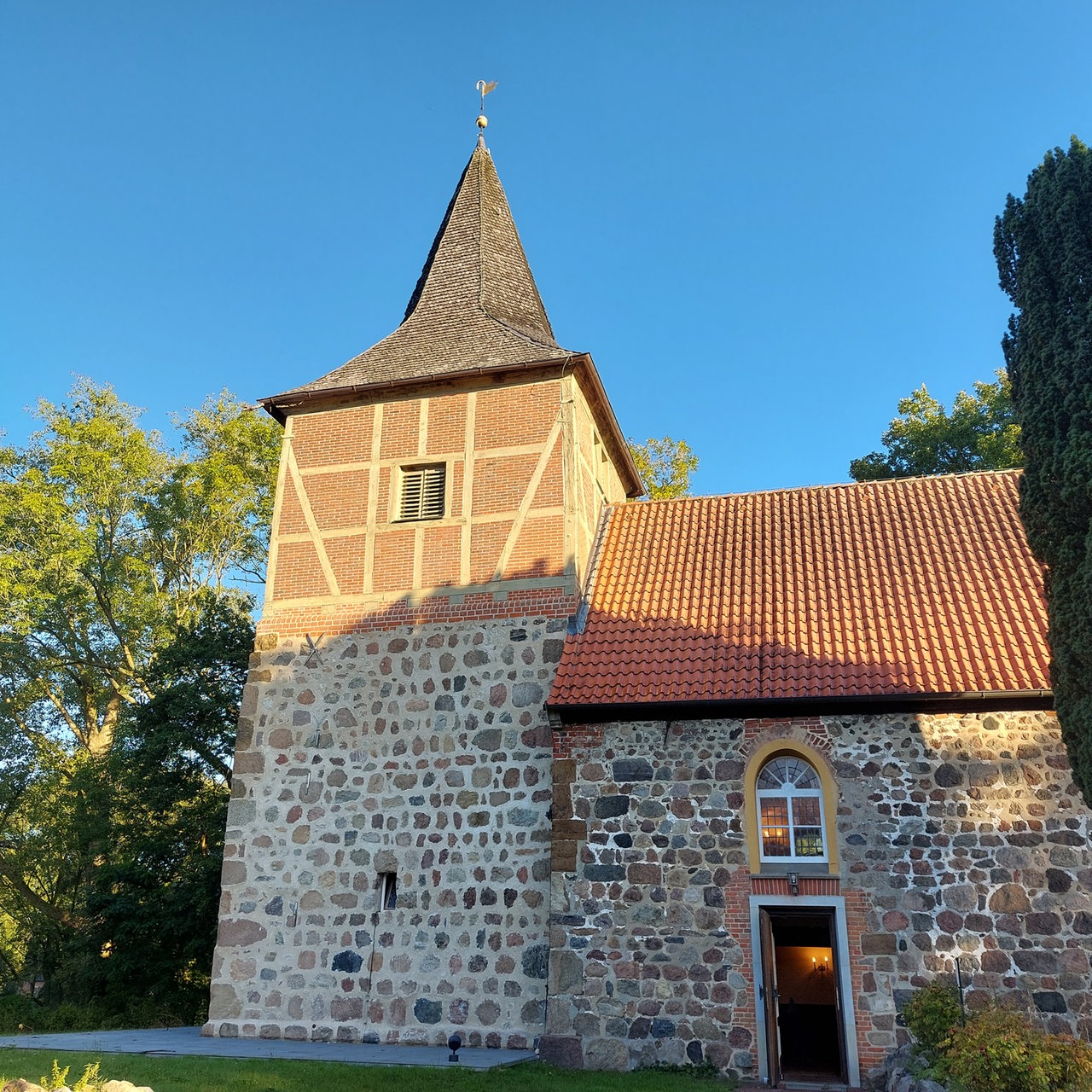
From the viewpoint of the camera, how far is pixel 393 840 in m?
10.7

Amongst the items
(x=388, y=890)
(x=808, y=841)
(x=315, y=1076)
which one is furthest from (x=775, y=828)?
(x=315, y=1076)

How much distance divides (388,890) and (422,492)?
504 cm

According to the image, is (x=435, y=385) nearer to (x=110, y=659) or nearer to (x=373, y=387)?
(x=373, y=387)

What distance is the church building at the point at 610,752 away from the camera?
8.85 metres

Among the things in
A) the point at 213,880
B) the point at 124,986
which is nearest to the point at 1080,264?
the point at 213,880

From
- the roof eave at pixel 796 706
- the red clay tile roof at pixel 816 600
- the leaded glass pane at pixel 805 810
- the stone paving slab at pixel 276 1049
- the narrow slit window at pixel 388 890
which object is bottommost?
the stone paving slab at pixel 276 1049

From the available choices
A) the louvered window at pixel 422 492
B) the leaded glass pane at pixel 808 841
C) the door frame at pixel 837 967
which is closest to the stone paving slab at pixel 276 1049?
the door frame at pixel 837 967

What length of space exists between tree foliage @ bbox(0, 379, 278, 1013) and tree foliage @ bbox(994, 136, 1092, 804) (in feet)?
45.1

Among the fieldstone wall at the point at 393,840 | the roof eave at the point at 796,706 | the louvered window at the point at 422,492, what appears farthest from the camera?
the louvered window at the point at 422,492

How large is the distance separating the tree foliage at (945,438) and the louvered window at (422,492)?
434 inches

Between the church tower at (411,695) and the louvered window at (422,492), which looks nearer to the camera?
the church tower at (411,695)

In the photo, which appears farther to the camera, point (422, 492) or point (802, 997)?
point (802, 997)

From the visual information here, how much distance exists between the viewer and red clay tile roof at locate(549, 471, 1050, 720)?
966 centimetres

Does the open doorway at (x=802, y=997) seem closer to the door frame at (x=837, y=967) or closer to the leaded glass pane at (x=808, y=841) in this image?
the door frame at (x=837, y=967)
